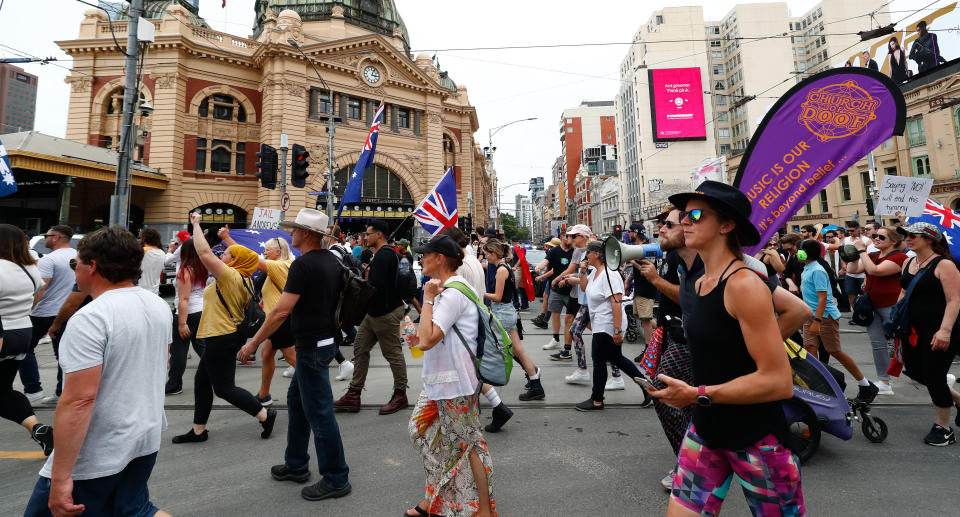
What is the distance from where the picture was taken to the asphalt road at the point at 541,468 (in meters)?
3.05

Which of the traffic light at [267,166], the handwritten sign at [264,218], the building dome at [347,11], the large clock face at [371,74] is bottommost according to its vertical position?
the handwritten sign at [264,218]

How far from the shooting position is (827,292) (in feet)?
16.9

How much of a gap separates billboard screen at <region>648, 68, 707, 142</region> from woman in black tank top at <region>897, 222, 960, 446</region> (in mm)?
64673

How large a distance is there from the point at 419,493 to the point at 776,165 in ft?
12.1

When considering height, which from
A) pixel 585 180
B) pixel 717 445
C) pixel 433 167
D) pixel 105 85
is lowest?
pixel 717 445

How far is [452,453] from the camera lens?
9.21ft

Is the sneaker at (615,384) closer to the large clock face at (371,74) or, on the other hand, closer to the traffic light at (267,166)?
the traffic light at (267,166)

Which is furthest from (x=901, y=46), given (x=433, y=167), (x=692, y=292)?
(x=692, y=292)

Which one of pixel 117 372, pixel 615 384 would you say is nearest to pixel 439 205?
pixel 615 384

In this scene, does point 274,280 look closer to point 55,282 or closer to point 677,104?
point 55,282

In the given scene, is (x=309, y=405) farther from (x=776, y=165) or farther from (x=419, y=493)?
(x=776, y=165)

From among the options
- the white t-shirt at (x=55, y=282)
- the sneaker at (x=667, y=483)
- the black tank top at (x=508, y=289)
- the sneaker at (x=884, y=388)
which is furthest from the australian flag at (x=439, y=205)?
the sneaker at (x=884, y=388)

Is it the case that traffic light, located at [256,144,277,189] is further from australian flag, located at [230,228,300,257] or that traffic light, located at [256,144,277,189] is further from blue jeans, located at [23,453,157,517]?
blue jeans, located at [23,453,157,517]

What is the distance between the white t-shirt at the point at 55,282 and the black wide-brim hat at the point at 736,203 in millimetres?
6610
